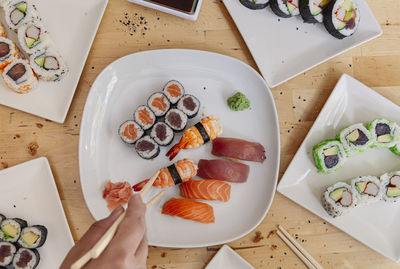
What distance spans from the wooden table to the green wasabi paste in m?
0.26

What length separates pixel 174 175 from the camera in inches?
90.6

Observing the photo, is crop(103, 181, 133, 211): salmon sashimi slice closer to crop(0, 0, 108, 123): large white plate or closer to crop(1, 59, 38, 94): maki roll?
crop(0, 0, 108, 123): large white plate

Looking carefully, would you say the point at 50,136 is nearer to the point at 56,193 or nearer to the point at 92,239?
the point at 56,193

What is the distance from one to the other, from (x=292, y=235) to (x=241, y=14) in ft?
5.29

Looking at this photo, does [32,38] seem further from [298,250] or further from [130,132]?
[298,250]

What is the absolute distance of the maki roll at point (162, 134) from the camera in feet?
7.71

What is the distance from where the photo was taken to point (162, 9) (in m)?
2.36

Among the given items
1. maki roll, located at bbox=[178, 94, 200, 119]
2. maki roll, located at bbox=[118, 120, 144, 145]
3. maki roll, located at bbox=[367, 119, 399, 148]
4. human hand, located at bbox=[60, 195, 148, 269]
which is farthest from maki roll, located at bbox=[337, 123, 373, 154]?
human hand, located at bbox=[60, 195, 148, 269]

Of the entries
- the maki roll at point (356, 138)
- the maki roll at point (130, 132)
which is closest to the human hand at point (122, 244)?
the maki roll at point (130, 132)

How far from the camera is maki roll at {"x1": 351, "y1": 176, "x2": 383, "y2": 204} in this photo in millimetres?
2365

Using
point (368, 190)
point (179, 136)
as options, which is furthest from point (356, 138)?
point (179, 136)

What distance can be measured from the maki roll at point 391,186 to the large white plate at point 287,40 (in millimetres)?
924

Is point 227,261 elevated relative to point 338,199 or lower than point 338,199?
lower

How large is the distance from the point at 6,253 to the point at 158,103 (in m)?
1.39
